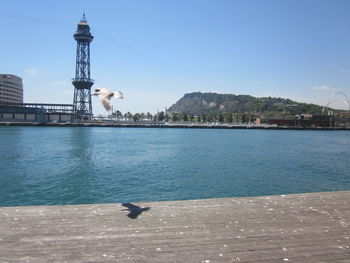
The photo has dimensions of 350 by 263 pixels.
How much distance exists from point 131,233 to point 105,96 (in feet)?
13.8

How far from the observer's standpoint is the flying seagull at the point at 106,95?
8.15 m

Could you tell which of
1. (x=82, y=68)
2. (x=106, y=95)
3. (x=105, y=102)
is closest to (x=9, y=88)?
(x=82, y=68)

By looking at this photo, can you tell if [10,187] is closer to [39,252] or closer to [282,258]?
[39,252]

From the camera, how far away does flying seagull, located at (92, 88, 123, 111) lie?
8.15 meters

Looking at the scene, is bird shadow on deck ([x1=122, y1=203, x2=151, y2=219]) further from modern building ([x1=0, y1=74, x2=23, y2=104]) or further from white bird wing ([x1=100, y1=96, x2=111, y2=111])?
modern building ([x1=0, y1=74, x2=23, y2=104])

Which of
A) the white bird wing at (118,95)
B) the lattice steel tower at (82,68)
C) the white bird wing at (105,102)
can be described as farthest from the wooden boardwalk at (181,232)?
the lattice steel tower at (82,68)

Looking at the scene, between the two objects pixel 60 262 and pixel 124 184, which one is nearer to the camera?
pixel 60 262

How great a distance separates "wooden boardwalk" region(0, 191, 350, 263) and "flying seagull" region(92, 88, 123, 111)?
282 cm

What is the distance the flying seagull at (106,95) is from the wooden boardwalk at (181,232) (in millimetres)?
2819

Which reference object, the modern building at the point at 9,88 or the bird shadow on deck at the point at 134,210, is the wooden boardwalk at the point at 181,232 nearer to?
the bird shadow on deck at the point at 134,210

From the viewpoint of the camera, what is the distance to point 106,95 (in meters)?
8.29

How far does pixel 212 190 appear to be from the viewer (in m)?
18.3

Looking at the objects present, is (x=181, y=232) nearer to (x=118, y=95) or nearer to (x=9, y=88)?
(x=118, y=95)

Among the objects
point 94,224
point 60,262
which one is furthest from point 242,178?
point 60,262
